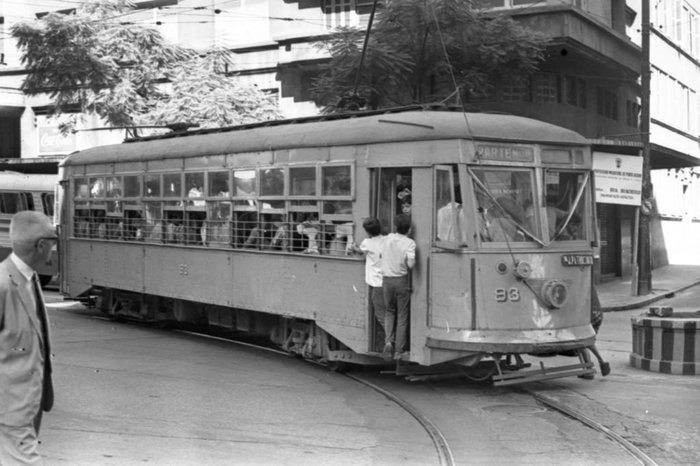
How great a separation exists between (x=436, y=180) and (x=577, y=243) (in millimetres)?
1727

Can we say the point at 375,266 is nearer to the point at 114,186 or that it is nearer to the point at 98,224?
the point at 114,186

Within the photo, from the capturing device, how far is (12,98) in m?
35.3

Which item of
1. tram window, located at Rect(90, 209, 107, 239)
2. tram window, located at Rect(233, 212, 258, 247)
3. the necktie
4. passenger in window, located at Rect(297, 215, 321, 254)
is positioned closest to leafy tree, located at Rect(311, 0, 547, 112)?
tram window, located at Rect(90, 209, 107, 239)

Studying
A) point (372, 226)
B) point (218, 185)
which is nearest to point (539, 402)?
point (372, 226)

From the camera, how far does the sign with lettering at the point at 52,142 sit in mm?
34688

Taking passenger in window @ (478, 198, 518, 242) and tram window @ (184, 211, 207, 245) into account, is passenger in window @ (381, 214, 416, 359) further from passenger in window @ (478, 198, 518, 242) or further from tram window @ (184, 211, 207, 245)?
tram window @ (184, 211, 207, 245)

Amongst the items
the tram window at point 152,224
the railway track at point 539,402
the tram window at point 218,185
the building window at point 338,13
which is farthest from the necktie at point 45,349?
the building window at point 338,13

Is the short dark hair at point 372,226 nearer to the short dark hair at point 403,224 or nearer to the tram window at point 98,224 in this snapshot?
the short dark hair at point 403,224

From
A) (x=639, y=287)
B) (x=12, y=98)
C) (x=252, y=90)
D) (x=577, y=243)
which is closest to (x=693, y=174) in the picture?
(x=639, y=287)

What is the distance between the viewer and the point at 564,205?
406 inches

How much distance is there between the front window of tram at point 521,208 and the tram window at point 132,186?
7.31m

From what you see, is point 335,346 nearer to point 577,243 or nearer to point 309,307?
point 309,307

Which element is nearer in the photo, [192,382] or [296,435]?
[296,435]

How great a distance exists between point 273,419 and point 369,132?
3554 millimetres
